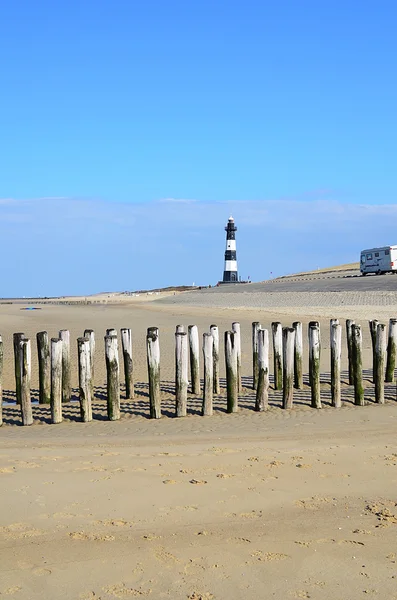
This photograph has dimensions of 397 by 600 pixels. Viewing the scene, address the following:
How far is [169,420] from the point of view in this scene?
1069 cm

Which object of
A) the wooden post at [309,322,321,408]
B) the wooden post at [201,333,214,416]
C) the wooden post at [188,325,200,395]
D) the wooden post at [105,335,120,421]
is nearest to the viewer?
the wooden post at [105,335,120,421]

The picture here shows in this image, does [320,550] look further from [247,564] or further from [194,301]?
[194,301]

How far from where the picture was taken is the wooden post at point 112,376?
10.8 metres

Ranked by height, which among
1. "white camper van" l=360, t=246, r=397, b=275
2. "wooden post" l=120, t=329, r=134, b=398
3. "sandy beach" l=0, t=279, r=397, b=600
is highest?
"white camper van" l=360, t=246, r=397, b=275

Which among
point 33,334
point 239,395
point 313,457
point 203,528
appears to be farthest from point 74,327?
point 203,528

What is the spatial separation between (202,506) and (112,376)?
4743 mm

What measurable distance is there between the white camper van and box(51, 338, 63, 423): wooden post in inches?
2031

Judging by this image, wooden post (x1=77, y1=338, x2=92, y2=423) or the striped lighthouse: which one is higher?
the striped lighthouse

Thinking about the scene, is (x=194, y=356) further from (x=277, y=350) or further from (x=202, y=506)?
(x=202, y=506)

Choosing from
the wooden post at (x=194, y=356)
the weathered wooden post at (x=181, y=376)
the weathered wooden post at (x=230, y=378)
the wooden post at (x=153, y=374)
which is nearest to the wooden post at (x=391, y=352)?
the wooden post at (x=194, y=356)

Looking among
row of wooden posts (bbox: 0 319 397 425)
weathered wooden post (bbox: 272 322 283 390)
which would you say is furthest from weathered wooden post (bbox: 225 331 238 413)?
weathered wooden post (bbox: 272 322 283 390)

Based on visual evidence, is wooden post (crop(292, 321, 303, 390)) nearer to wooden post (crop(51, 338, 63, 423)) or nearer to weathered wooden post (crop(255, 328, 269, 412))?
weathered wooden post (crop(255, 328, 269, 412))

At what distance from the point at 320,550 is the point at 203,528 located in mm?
964

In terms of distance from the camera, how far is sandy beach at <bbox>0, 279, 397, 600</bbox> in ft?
16.1
